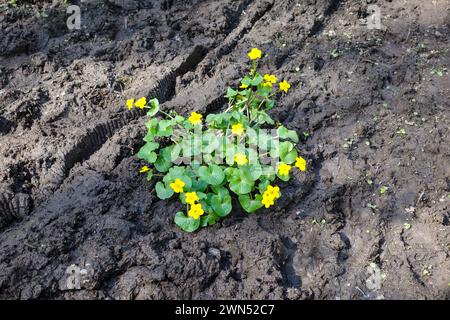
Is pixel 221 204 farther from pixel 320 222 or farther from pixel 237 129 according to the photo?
pixel 320 222

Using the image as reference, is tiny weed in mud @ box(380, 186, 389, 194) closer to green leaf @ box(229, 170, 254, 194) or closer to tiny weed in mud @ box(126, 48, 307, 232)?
tiny weed in mud @ box(126, 48, 307, 232)

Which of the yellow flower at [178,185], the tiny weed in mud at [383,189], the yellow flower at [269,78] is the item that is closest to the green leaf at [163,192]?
the yellow flower at [178,185]

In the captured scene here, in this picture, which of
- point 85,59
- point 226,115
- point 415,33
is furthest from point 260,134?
point 415,33

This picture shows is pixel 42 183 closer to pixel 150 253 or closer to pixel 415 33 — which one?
pixel 150 253

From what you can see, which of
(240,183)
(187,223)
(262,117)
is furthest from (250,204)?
(262,117)

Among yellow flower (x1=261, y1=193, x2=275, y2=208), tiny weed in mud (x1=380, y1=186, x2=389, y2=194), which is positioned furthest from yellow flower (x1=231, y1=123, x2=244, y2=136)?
tiny weed in mud (x1=380, y1=186, x2=389, y2=194)

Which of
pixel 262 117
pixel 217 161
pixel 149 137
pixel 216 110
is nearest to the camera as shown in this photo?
pixel 217 161
